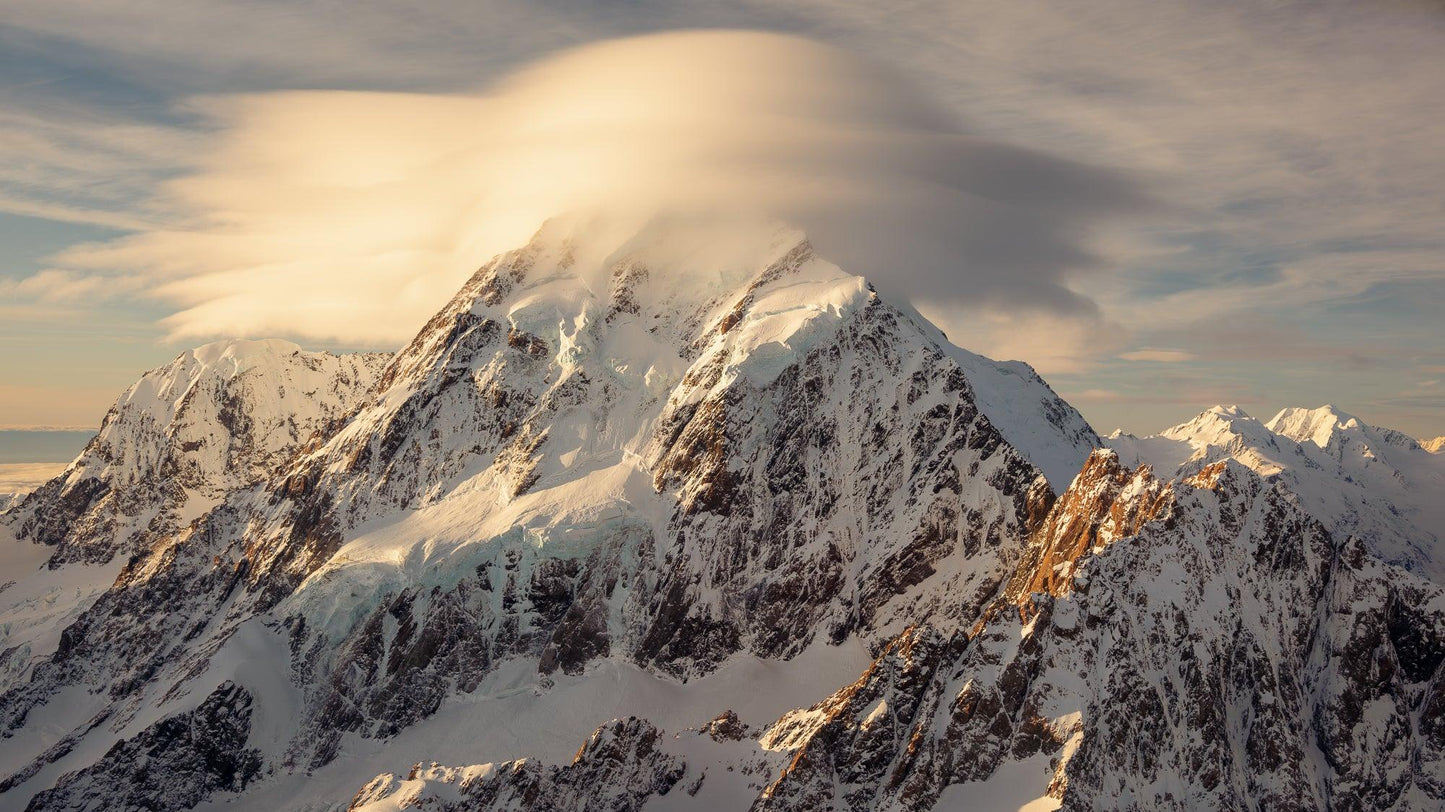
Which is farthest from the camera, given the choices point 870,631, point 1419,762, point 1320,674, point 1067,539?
point 870,631

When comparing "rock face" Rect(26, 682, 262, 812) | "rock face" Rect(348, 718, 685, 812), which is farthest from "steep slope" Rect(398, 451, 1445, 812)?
"rock face" Rect(26, 682, 262, 812)

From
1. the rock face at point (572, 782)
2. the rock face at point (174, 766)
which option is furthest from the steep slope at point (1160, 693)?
the rock face at point (174, 766)

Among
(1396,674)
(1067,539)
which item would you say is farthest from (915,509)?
(1396,674)

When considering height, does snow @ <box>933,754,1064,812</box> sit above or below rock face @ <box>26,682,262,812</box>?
above

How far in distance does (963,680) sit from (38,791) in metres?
158

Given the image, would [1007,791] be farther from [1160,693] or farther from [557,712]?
[557,712]

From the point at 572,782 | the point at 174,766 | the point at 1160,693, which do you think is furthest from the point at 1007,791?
the point at 174,766

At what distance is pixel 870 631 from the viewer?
180 m

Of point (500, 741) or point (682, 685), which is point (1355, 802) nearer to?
point (682, 685)

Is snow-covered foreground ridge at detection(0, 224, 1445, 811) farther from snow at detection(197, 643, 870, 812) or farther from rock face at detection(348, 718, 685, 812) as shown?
snow at detection(197, 643, 870, 812)

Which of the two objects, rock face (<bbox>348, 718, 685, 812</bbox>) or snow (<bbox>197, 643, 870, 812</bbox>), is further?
snow (<bbox>197, 643, 870, 812</bbox>)

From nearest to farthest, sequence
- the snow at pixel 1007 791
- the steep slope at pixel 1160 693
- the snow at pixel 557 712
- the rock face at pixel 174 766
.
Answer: the snow at pixel 1007 791 < the steep slope at pixel 1160 693 < the snow at pixel 557 712 < the rock face at pixel 174 766

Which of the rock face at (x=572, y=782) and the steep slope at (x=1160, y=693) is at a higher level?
the steep slope at (x=1160, y=693)

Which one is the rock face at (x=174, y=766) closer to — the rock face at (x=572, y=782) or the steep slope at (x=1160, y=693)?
the rock face at (x=572, y=782)
